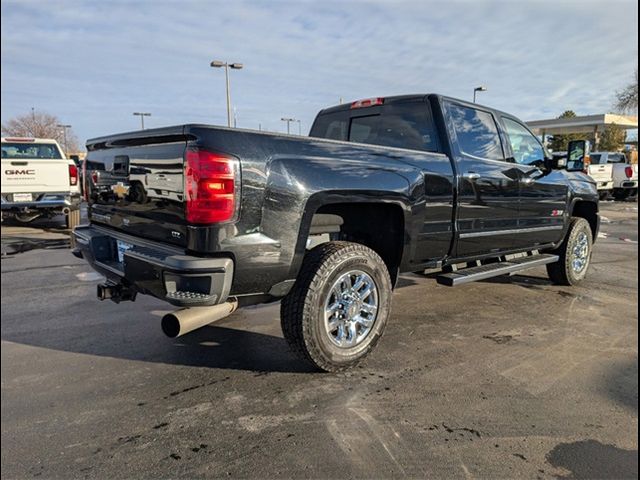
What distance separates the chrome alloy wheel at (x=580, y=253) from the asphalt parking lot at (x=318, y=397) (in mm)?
1090

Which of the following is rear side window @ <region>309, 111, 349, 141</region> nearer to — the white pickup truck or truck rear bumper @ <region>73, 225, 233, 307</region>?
truck rear bumper @ <region>73, 225, 233, 307</region>

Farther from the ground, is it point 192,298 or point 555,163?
point 555,163

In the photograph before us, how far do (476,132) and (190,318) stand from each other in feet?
10.5

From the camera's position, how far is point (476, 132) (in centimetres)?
457

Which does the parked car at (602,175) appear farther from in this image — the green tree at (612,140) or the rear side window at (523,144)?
the green tree at (612,140)

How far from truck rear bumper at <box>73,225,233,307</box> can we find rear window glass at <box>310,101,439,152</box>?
234 centimetres

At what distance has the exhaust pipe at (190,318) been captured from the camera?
9.62ft

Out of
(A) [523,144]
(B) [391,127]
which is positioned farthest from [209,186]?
(A) [523,144]

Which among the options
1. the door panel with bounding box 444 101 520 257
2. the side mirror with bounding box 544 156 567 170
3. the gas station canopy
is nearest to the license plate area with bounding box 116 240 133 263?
the door panel with bounding box 444 101 520 257

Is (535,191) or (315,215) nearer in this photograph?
(315,215)

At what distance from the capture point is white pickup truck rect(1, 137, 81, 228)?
32.6 feet

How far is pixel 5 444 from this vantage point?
7.82 ft

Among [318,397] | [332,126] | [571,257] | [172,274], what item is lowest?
[318,397]

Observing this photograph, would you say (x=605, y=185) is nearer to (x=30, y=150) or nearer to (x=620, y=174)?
(x=620, y=174)
